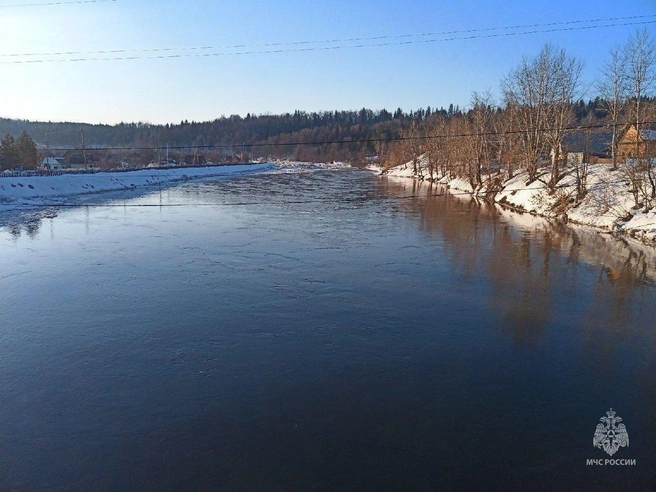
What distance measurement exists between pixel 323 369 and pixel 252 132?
168745 millimetres

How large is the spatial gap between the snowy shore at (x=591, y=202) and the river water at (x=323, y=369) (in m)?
5.61

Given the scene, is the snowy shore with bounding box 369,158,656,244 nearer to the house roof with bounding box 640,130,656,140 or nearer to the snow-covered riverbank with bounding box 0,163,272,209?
the house roof with bounding box 640,130,656,140

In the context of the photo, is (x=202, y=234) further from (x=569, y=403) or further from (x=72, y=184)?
(x=72, y=184)

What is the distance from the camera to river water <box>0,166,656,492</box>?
563 centimetres

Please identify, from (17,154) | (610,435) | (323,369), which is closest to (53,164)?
(17,154)

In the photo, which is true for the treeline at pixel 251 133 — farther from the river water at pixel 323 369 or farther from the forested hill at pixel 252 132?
the river water at pixel 323 369

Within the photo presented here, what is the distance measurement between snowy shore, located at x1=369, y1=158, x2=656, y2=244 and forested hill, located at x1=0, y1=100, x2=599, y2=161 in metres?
98.8

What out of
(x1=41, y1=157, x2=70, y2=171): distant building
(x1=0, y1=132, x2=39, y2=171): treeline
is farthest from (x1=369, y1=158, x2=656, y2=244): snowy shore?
(x1=41, y1=157, x2=70, y2=171): distant building

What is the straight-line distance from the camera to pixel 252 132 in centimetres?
16900

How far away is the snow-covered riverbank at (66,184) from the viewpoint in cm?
3482

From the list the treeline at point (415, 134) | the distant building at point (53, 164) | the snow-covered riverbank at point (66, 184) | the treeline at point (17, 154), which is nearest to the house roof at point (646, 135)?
the treeline at point (415, 134)

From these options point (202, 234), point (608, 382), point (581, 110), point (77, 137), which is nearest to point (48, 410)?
point (608, 382)

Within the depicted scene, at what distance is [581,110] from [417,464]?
101 metres

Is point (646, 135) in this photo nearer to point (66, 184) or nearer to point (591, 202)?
point (591, 202)
